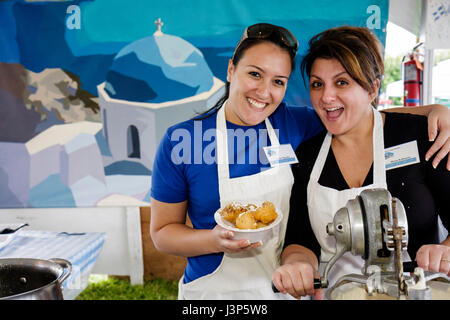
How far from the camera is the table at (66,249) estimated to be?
6.91ft

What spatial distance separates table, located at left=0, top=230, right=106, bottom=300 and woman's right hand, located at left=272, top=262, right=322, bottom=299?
135cm

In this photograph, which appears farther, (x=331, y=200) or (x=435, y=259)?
(x=331, y=200)

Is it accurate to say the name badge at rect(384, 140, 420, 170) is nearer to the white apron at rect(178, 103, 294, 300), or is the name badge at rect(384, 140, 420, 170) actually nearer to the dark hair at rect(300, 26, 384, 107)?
the dark hair at rect(300, 26, 384, 107)

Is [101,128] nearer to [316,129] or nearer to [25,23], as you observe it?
[25,23]

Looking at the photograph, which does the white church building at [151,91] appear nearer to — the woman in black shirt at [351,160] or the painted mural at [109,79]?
the painted mural at [109,79]

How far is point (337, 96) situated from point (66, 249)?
1.91m

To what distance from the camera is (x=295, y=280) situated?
114 centimetres

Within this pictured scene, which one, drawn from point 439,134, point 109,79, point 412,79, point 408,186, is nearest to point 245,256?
point 408,186

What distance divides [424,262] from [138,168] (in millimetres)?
2568

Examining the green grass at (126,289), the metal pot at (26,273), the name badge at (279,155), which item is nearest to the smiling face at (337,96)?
the name badge at (279,155)

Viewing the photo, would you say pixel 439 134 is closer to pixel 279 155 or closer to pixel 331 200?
pixel 331 200

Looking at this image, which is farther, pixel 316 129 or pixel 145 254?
pixel 145 254

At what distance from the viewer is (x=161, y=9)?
9.62 feet
